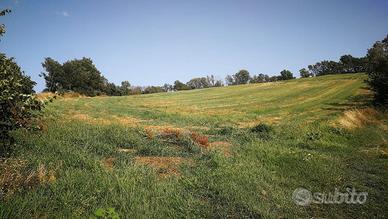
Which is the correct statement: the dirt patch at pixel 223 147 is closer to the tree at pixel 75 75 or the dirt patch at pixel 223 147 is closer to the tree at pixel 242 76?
the tree at pixel 75 75

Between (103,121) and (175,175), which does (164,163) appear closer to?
(175,175)

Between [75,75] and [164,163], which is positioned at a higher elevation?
[75,75]

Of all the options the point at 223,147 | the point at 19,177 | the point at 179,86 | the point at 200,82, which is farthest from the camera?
the point at 200,82

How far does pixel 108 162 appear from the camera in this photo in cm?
1053

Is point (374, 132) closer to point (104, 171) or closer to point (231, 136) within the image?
point (231, 136)

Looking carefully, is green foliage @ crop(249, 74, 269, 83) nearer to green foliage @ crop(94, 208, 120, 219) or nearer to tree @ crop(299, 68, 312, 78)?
tree @ crop(299, 68, 312, 78)

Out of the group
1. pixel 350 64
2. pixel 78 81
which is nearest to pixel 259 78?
pixel 350 64

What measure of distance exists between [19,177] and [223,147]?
8977mm

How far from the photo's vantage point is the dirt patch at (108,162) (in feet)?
32.2

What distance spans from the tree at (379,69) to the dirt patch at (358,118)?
4.46 meters

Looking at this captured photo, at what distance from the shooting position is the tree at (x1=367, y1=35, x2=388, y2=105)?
33.2m

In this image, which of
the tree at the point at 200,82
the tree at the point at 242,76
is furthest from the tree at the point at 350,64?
the tree at the point at 200,82

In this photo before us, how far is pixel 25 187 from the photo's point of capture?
25.0ft

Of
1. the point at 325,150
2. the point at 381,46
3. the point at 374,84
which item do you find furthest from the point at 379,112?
the point at 325,150
